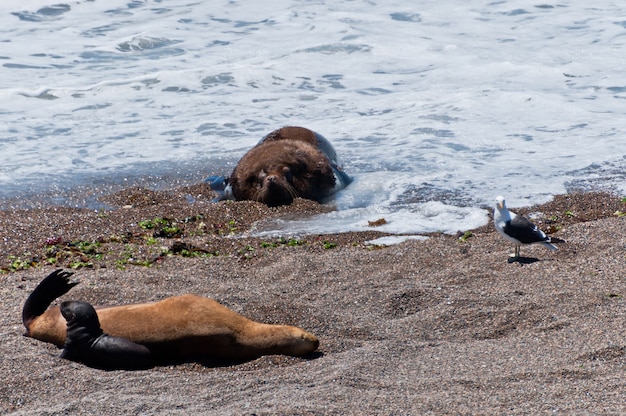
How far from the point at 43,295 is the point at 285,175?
17.4 feet

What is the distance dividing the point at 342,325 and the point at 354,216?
3.80 meters

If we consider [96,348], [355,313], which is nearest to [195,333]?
[96,348]

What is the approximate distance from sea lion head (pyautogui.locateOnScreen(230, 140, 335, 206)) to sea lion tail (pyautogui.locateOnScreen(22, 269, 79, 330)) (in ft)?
15.4

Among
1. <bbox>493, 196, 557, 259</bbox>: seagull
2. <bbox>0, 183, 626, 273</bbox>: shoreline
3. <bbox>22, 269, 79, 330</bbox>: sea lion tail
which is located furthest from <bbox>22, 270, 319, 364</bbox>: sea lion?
<bbox>493, 196, 557, 259</bbox>: seagull

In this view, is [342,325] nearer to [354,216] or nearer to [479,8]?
[354,216]

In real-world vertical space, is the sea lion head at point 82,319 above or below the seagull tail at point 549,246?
above

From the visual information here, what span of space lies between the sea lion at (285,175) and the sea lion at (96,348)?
500 centimetres

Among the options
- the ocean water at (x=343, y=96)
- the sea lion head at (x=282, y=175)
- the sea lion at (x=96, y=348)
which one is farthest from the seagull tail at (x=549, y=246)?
the sea lion head at (x=282, y=175)

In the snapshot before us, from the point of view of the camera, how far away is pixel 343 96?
1562 cm

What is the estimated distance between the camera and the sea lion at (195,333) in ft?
17.2

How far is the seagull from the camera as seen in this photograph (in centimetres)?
680

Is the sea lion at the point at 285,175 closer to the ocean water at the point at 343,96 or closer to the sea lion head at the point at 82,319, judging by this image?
the ocean water at the point at 343,96

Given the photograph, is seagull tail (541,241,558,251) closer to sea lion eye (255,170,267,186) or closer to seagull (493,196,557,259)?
seagull (493,196,557,259)

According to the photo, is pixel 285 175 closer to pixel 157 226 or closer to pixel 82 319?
pixel 157 226
